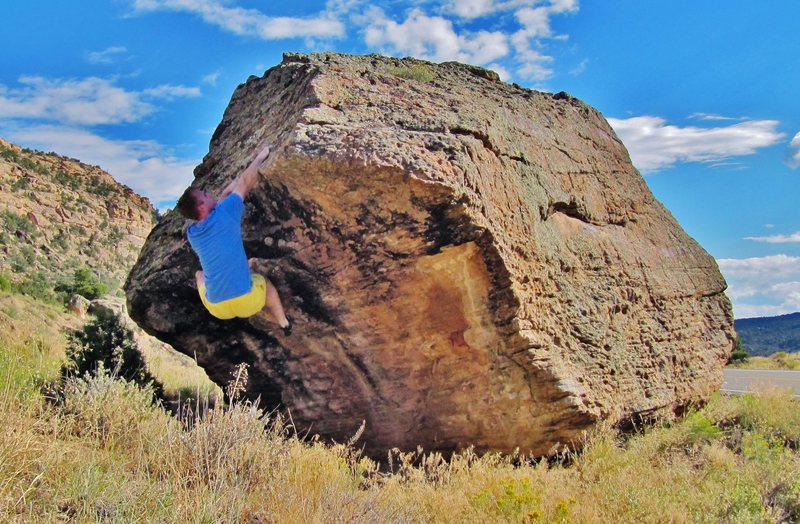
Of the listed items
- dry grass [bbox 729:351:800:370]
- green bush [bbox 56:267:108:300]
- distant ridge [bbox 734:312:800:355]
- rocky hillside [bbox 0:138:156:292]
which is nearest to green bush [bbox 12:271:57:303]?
rocky hillside [bbox 0:138:156:292]

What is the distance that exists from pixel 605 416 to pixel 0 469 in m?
5.33

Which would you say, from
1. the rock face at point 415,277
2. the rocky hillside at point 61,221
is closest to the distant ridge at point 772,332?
the rocky hillside at point 61,221

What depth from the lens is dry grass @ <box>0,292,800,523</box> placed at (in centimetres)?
432

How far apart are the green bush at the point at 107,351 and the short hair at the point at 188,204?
9.89 ft

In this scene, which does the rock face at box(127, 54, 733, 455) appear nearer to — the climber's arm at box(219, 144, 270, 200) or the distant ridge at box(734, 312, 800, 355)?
the climber's arm at box(219, 144, 270, 200)

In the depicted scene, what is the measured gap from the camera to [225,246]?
6.00m

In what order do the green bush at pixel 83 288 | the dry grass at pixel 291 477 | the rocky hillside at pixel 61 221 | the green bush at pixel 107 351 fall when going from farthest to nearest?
1. the rocky hillside at pixel 61 221
2. the green bush at pixel 83 288
3. the green bush at pixel 107 351
4. the dry grass at pixel 291 477

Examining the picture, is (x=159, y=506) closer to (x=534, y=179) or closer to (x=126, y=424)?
(x=126, y=424)

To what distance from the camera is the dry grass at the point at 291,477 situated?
4.32 m

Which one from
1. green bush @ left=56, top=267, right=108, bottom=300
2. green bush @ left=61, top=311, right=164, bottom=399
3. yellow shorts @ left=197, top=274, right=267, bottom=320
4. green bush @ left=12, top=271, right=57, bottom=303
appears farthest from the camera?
green bush @ left=56, top=267, right=108, bottom=300

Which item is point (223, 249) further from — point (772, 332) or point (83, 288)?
point (772, 332)

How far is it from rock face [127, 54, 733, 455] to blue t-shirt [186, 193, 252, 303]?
379 mm

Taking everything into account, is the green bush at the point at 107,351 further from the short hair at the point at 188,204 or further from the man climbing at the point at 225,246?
the short hair at the point at 188,204

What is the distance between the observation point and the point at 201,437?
5145mm
